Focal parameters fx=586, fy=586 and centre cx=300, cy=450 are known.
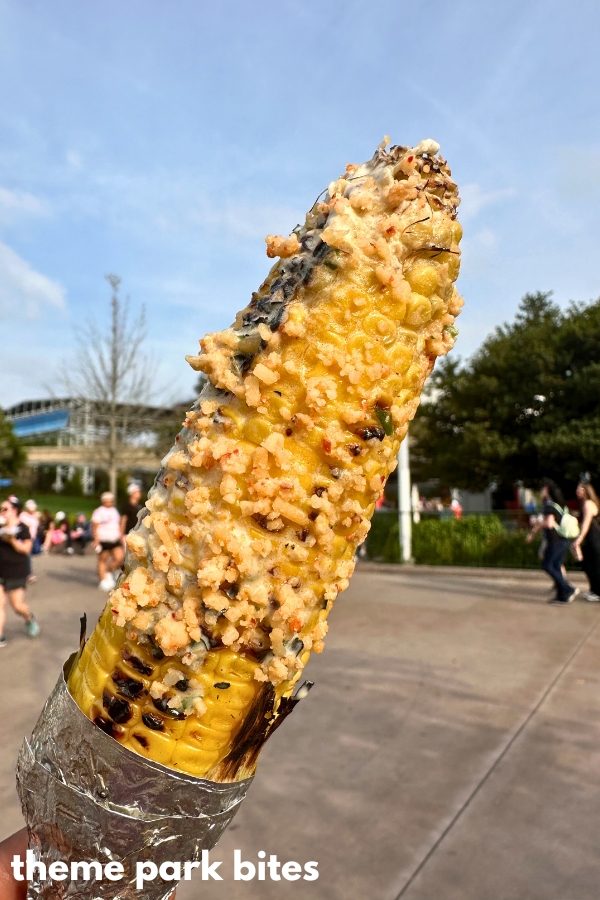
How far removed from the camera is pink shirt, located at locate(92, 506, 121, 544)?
9133 millimetres

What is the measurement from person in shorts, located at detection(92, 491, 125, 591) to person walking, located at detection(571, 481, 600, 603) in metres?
Result: 6.76

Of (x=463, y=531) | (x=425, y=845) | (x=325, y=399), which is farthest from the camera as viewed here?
(x=463, y=531)

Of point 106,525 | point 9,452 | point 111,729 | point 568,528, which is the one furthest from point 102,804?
point 9,452

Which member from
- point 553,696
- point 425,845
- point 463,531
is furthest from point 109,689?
point 463,531

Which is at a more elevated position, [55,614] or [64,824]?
[64,824]

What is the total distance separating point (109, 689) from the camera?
1.04 metres

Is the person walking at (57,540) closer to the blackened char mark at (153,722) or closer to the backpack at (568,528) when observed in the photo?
the backpack at (568,528)

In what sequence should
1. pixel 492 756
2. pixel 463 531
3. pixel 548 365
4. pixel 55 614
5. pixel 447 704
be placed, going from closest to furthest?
pixel 492 756 → pixel 447 704 → pixel 55 614 → pixel 463 531 → pixel 548 365

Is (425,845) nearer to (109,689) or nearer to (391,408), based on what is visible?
(109,689)

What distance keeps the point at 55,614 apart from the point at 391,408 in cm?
831

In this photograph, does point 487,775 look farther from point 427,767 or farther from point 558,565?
point 558,565

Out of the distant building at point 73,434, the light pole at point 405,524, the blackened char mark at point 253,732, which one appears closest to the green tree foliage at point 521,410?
the light pole at point 405,524

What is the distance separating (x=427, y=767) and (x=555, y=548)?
5.27m

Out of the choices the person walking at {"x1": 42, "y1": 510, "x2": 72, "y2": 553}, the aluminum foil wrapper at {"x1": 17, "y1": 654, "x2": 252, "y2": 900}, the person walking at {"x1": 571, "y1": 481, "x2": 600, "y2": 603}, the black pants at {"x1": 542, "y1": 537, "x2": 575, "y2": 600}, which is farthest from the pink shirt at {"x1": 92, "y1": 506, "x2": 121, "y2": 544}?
Answer: the person walking at {"x1": 42, "y1": 510, "x2": 72, "y2": 553}
